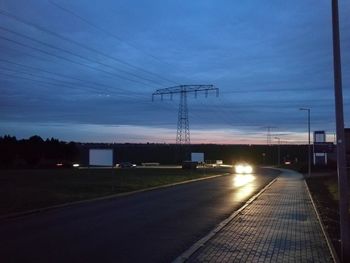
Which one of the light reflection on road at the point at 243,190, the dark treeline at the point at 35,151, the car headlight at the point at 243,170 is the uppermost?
the dark treeline at the point at 35,151

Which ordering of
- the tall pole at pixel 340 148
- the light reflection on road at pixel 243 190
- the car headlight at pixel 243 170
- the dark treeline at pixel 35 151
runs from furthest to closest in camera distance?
the dark treeline at pixel 35 151
the car headlight at pixel 243 170
the light reflection on road at pixel 243 190
the tall pole at pixel 340 148

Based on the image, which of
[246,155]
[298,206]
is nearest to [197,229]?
[298,206]

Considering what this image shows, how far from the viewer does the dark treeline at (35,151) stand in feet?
311

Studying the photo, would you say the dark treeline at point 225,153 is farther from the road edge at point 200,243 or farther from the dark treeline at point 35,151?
the road edge at point 200,243

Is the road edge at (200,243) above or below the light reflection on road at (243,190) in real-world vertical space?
below

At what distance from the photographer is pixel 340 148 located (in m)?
10.4

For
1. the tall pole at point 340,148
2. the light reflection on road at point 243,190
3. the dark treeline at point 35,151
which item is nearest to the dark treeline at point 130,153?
the dark treeline at point 35,151

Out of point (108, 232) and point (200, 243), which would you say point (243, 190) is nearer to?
point (108, 232)

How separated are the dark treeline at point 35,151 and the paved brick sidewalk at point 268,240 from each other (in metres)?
77.6

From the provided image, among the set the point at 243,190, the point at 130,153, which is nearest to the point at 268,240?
the point at 243,190

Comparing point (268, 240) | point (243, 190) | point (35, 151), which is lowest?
point (268, 240)

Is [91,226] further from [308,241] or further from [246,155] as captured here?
[246,155]

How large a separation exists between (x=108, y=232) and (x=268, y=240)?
3.75 metres

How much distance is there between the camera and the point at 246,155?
194 meters
